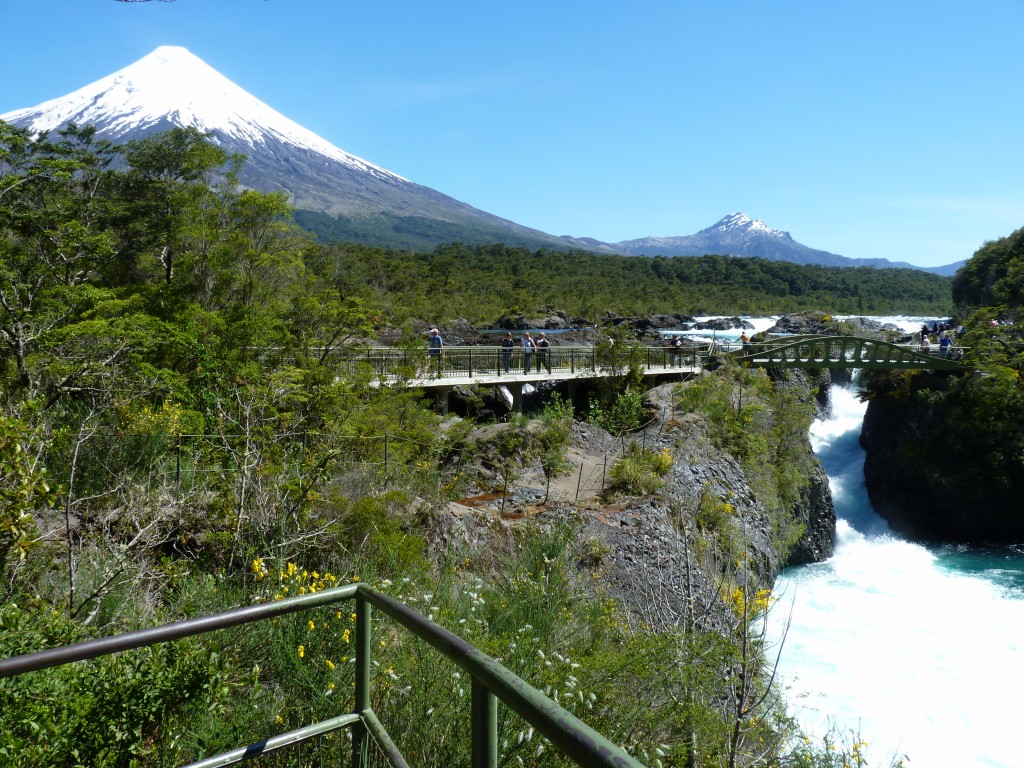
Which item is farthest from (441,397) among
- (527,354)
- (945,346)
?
(945,346)

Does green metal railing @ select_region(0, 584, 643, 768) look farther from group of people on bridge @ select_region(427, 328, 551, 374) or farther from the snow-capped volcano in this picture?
the snow-capped volcano

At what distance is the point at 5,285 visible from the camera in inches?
355

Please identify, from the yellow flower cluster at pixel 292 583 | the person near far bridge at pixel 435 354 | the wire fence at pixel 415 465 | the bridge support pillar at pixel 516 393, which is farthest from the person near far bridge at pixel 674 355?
the yellow flower cluster at pixel 292 583

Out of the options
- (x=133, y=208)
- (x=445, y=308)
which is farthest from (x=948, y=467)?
(x=445, y=308)

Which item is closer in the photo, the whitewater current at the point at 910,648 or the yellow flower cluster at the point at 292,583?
the yellow flower cluster at the point at 292,583

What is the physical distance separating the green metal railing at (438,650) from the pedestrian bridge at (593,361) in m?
10.5

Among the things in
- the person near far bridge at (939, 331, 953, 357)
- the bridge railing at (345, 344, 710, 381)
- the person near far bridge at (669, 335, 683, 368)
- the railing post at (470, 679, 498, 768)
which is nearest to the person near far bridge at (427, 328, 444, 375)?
the bridge railing at (345, 344, 710, 381)

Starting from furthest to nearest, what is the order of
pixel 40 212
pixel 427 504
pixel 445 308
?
pixel 445 308, pixel 40 212, pixel 427 504

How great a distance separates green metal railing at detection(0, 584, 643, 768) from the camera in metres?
1.19

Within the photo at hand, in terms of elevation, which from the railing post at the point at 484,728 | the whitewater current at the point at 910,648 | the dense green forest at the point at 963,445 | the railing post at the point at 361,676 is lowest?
the whitewater current at the point at 910,648

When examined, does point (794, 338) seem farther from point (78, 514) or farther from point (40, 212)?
point (78, 514)

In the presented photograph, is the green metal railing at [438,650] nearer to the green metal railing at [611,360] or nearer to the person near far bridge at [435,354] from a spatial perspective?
the green metal railing at [611,360]

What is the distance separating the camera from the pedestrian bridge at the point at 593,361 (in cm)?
1609

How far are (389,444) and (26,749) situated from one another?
27.0 ft
